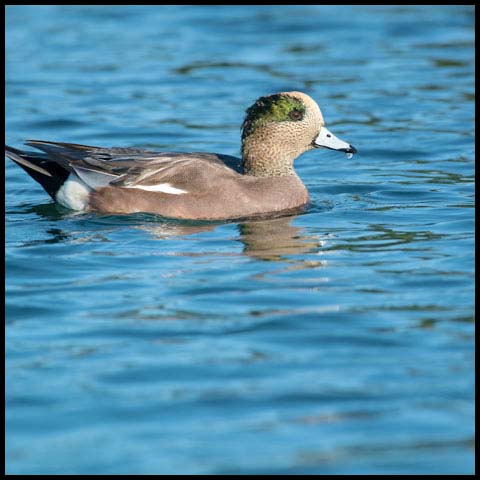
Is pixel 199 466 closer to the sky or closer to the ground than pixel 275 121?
closer to the ground

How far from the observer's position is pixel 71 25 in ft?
56.5

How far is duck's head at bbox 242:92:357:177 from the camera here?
965cm

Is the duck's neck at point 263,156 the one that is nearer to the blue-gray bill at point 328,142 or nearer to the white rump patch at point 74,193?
the blue-gray bill at point 328,142

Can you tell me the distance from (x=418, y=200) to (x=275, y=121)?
1340 mm

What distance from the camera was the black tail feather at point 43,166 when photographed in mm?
9664

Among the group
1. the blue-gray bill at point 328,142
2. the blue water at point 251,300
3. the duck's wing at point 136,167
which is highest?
the blue-gray bill at point 328,142

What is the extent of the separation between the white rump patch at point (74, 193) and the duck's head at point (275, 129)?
3.87 ft

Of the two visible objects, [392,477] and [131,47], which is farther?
[131,47]

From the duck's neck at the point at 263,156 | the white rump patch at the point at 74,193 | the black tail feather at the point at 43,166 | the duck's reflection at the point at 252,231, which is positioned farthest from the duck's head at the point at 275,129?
the black tail feather at the point at 43,166

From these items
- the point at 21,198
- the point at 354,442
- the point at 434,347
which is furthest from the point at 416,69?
the point at 354,442

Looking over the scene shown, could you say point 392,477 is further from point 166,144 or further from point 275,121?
point 166,144

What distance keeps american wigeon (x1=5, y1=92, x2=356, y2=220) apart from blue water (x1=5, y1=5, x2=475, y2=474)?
15 centimetres

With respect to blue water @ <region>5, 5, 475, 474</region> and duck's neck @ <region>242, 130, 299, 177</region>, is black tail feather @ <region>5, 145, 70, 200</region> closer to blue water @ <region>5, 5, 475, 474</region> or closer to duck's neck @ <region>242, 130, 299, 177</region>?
blue water @ <region>5, 5, 475, 474</region>

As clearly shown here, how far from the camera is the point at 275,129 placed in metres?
9.66
